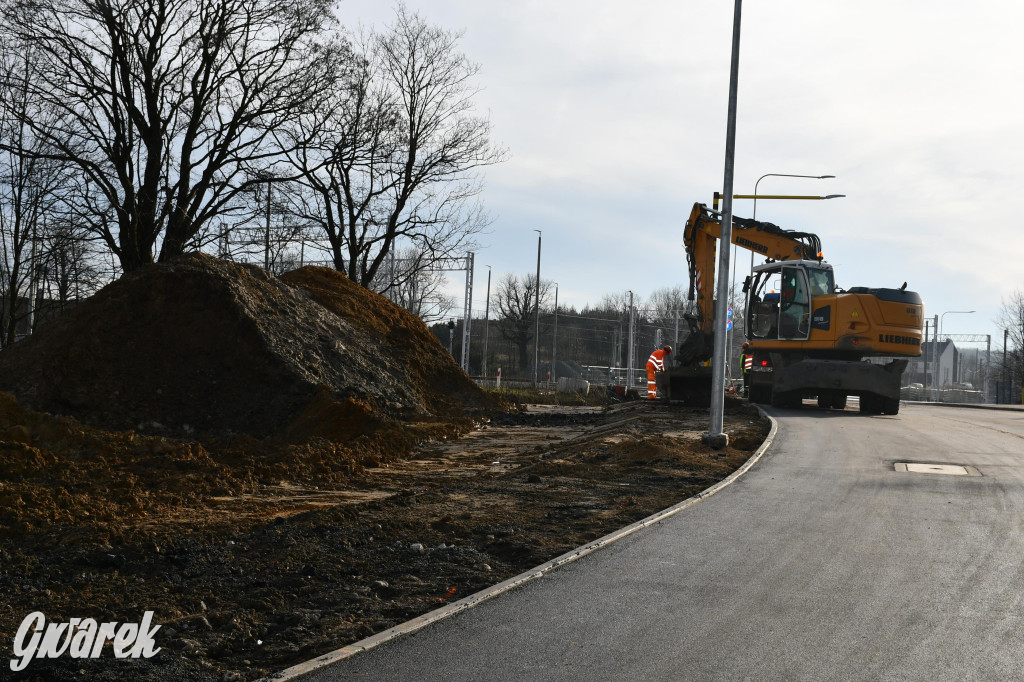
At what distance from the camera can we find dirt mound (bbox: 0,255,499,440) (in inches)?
595

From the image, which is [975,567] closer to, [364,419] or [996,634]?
[996,634]

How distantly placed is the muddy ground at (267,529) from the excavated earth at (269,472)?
0.09 feet

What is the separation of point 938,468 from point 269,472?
363 inches

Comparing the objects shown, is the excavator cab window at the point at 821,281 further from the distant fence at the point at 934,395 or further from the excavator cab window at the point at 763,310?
the distant fence at the point at 934,395

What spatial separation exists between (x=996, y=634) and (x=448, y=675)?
3232 mm

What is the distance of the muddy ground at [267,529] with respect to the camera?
5.35 meters

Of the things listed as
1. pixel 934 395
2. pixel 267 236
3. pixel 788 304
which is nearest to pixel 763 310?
pixel 788 304

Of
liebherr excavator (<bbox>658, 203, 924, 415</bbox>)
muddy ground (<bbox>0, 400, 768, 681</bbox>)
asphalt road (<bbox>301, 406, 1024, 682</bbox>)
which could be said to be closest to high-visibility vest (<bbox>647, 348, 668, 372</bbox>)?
liebherr excavator (<bbox>658, 203, 924, 415</bbox>)

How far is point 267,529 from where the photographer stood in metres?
7.94

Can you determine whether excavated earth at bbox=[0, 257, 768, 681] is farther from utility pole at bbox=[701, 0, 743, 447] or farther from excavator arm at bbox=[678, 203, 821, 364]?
excavator arm at bbox=[678, 203, 821, 364]

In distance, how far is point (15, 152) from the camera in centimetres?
2003

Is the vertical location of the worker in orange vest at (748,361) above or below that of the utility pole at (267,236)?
below

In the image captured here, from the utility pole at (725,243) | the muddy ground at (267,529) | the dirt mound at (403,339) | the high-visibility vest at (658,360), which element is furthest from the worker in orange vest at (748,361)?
the utility pole at (725,243)

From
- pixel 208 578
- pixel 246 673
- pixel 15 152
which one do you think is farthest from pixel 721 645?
pixel 15 152
